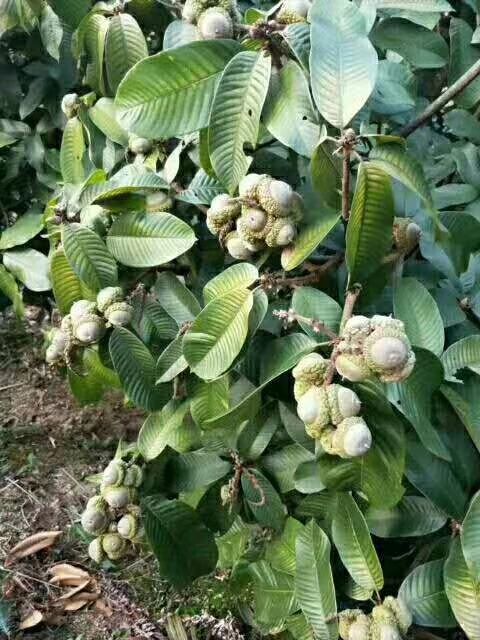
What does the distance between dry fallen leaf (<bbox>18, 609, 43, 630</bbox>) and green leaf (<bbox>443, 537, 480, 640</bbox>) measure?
0.92m

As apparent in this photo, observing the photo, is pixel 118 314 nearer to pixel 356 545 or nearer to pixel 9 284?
pixel 356 545

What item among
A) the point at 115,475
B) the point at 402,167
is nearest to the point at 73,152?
the point at 115,475

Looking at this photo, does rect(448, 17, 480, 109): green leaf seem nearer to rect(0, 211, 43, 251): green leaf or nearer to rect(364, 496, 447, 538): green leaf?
rect(364, 496, 447, 538): green leaf

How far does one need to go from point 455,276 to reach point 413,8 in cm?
34

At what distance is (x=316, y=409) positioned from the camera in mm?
624

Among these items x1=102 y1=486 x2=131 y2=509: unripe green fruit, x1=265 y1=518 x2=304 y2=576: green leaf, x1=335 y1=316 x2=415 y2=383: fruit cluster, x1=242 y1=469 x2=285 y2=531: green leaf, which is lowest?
x1=265 y1=518 x2=304 y2=576: green leaf

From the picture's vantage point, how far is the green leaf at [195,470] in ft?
3.39

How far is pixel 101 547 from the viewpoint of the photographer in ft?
3.37

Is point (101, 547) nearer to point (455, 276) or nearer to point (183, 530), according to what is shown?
point (183, 530)

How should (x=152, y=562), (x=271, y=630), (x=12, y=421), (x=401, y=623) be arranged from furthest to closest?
(x=12, y=421) < (x=152, y=562) < (x=271, y=630) < (x=401, y=623)

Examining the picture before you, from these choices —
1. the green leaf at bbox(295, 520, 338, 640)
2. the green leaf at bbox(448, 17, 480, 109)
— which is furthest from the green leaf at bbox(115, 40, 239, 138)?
the green leaf at bbox(295, 520, 338, 640)

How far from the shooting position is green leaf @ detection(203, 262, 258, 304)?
2.52 feet

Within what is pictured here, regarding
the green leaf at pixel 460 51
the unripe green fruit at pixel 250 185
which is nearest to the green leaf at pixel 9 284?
the unripe green fruit at pixel 250 185

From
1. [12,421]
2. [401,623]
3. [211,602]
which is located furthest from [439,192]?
[12,421]
